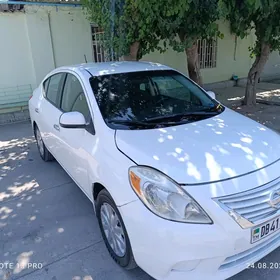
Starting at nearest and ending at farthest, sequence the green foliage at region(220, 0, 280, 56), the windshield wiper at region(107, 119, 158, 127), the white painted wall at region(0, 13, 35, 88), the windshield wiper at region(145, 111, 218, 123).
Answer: the windshield wiper at region(107, 119, 158, 127)
the windshield wiper at region(145, 111, 218, 123)
the green foliage at region(220, 0, 280, 56)
the white painted wall at region(0, 13, 35, 88)

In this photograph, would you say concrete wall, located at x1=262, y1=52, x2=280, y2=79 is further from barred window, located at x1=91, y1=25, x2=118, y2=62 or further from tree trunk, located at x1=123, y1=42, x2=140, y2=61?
tree trunk, located at x1=123, y1=42, x2=140, y2=61

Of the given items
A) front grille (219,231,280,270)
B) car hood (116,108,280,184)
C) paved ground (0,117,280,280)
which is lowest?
paved ground (0,117,280,280)

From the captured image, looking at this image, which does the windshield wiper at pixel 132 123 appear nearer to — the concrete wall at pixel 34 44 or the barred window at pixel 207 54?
the concrete wall at pixel 34 44

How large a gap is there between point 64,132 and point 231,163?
1.84 meters

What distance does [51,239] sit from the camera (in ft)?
8.68

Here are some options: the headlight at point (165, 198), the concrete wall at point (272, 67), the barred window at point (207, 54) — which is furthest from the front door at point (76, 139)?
the concrete wall at point (272, 67)

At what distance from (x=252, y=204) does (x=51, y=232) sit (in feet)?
6.49

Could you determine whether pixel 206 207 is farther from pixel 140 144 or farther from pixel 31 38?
pixel 31 38

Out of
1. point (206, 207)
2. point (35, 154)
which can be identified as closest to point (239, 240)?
point (206, 207)

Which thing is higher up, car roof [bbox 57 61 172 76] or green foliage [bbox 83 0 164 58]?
green foliage [bbox 83 0 164 58]

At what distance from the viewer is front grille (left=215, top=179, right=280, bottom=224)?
67.5 inches

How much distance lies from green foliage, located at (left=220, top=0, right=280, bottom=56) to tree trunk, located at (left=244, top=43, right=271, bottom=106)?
0.13 meters

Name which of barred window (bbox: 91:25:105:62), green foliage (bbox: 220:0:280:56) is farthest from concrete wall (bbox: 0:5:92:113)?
green foliage (bbox: 220:0:280:56)

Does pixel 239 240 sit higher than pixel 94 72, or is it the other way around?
pixel 94 72
